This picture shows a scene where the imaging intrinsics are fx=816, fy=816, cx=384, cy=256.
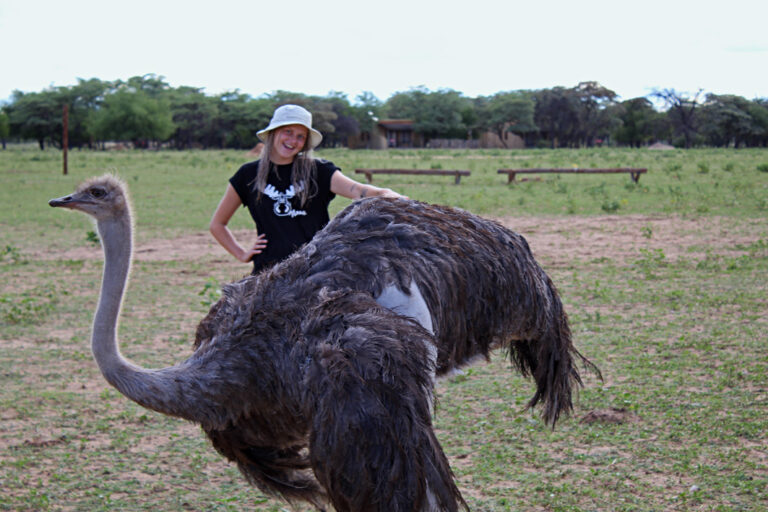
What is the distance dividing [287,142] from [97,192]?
3.29 ft

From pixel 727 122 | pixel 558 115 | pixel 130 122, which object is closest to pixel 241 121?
pixel 130 122

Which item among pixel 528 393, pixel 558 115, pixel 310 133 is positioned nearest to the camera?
pixel 310 133

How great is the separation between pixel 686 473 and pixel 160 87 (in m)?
91.9

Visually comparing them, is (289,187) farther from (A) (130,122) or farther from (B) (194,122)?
(B) (194,122)

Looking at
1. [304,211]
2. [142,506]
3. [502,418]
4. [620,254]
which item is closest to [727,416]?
[502,418]

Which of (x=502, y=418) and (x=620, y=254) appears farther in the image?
(x=620, y=254)

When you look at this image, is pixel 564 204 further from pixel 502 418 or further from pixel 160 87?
pixel 160 87

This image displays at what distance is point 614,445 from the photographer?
4.03 meters

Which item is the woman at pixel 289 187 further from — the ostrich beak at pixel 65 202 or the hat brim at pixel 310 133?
the ostrich beak at pixel 65 202

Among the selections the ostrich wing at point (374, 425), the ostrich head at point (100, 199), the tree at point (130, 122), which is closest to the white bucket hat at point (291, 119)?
the ostrich head at point (100, 199)

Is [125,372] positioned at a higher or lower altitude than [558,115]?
lower

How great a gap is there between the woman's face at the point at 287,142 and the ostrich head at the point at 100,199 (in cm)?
91

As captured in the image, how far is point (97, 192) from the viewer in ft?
9.33

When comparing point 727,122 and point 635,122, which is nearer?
point 727,122
